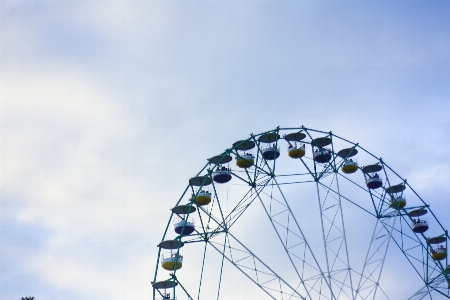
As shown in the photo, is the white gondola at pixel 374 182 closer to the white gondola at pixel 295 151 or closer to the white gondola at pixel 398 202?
the white gondola at pixel 398 202

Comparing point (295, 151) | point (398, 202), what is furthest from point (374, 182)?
point (295, 151)

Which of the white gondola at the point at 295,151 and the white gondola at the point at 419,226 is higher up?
the white gondola at the point at 295,151

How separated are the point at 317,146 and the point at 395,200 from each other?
7332 mm

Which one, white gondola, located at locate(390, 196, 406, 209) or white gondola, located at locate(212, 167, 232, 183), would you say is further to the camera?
white gondola, located at locate(390, 196, 406, 209)

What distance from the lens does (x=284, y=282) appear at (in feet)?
93.9

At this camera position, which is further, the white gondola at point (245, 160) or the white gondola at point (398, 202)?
the white gondola at point (398, 202)

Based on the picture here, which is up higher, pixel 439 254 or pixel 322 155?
pixel 322 155

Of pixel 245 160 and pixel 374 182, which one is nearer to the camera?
pixel 245 160

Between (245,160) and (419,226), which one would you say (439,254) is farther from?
(245,160)

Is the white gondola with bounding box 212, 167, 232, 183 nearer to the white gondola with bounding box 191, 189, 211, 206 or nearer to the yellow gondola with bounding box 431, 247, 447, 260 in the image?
the white gondola with bounding box 191, 189, 211, 206

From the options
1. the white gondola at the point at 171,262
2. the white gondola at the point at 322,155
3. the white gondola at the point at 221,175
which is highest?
the white gondola at the point at 322,155

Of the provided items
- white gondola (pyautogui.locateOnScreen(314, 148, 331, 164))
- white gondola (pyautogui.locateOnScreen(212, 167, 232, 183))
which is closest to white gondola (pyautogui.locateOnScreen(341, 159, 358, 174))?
white gondola (pyautogui.locateOnScreen(314, 148, 331, 164))

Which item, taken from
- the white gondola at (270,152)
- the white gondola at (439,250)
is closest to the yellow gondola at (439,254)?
the white gondola at (439,250)

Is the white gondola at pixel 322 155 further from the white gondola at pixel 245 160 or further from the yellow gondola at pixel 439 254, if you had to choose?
the yellow gondola at pixel 439 254
